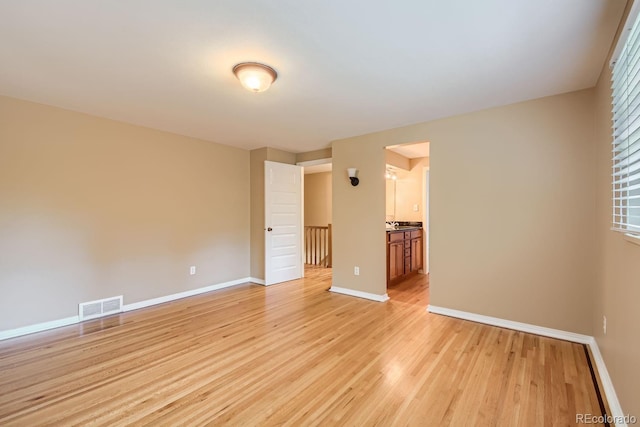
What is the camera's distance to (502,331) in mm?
2936

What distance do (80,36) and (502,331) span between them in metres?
4.33

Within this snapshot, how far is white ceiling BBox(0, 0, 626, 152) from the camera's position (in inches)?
64.8

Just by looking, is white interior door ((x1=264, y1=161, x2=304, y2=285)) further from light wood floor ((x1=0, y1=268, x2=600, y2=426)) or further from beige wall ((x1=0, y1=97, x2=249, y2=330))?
light wood floor ((x1=0, y1=268, x2=600, y2=426))

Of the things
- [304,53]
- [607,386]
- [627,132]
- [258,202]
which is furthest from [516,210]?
[258,202]

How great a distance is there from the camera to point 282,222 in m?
5.06

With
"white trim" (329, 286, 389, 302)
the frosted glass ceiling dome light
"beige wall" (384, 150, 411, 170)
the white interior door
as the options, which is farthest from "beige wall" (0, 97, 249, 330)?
"beige wall" (384, 150, 411, 170)

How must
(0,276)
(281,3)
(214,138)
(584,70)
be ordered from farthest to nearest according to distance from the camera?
(214,138) → (0,276) → (584,70) → (281,3)

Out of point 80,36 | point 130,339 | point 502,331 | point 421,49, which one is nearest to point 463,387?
point 502,331

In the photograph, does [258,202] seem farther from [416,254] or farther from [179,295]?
[416,254]

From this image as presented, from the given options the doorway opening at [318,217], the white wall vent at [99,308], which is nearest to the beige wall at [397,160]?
the doorway opening at [318,217]

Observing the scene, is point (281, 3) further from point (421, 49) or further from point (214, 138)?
point (214, 138)

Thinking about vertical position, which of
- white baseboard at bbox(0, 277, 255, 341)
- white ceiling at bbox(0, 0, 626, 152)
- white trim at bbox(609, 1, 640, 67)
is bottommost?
white baseboard at bbox(0, 277, 255, 341)

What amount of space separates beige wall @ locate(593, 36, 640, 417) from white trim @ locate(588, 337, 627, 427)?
0.05 m

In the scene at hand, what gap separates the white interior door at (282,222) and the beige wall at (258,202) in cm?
15
